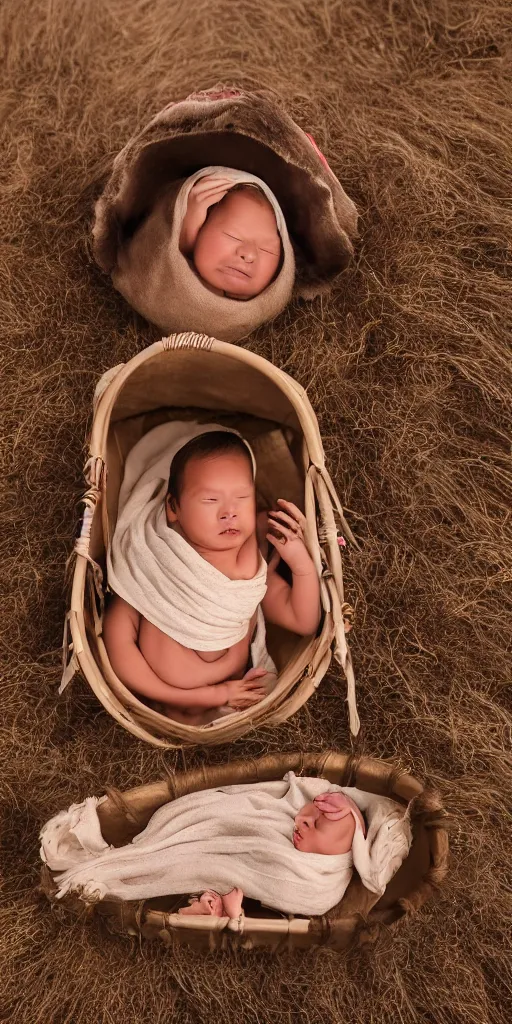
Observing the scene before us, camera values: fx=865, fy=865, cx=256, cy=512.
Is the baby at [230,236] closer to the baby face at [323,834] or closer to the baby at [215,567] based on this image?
the baby at [215,567]

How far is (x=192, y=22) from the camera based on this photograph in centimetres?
239

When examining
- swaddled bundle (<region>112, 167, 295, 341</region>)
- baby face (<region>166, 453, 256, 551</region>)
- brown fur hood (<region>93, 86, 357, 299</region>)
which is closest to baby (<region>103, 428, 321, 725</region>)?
baby face (<region>166, 453, 256, 551</region>)

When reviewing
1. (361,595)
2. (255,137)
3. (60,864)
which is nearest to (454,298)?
(255,137)

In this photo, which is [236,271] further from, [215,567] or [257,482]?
[215,567]

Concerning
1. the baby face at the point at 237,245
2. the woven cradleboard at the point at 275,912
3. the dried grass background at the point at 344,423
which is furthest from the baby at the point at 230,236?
the woven cradleboard at the point at 275,912

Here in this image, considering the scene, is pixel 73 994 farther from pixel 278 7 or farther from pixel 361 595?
pixel 278 7

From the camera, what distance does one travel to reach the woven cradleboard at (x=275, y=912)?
5.86 feet

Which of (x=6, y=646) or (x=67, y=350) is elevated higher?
(x=67, y=350)

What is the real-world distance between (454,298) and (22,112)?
1.25 metres

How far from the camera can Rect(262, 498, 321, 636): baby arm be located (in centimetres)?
192

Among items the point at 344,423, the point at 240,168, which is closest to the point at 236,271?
the point at 240,168

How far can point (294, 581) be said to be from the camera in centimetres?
194

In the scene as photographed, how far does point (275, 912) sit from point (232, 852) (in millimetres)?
166

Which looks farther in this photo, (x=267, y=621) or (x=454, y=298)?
(x=454, y=298)
